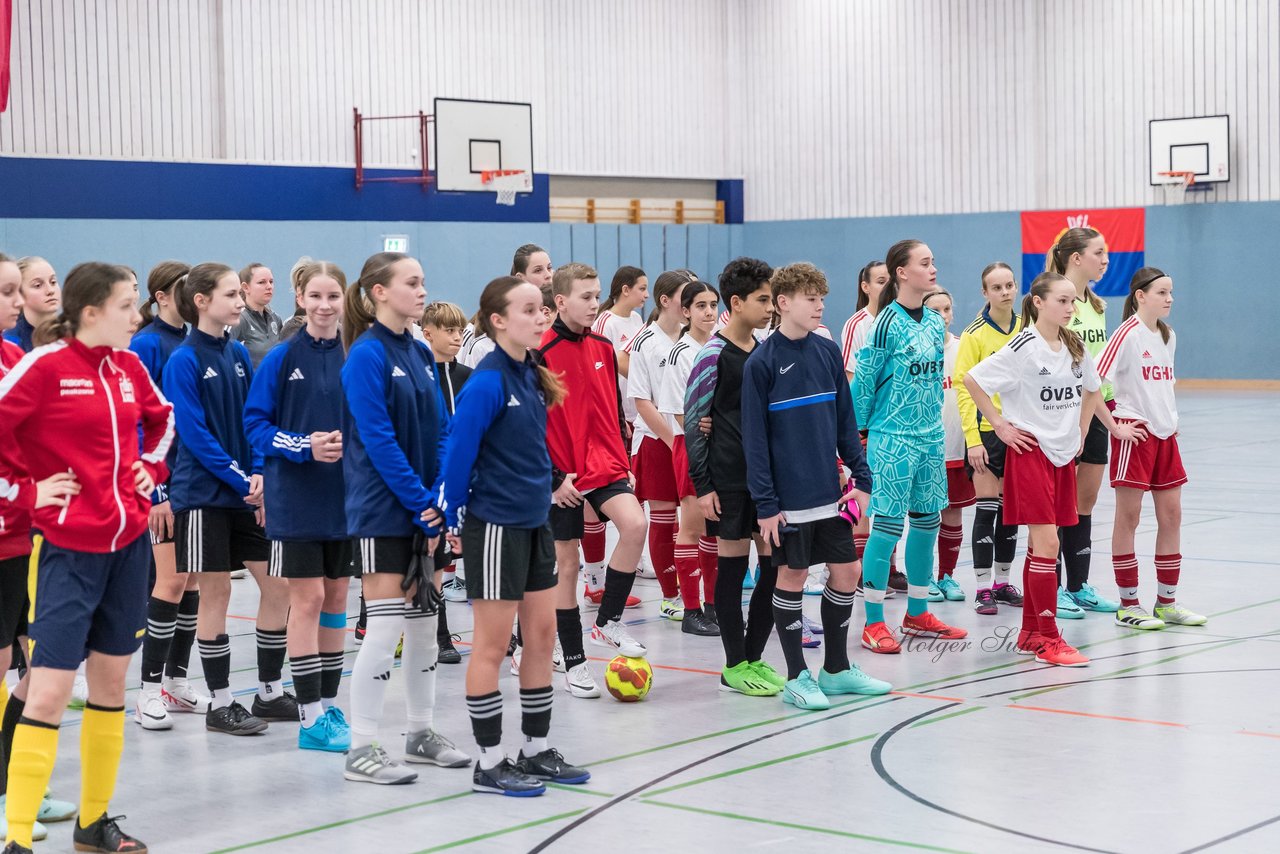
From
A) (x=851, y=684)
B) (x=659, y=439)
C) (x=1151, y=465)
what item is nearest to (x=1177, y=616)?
(x=1151, y=465)

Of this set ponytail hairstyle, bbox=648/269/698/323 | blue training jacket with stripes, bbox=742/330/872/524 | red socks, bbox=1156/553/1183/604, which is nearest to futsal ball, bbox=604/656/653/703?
blue training jacket with stripes, bbox=742/330/872/524

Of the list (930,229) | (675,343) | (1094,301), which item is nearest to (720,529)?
(675,343)

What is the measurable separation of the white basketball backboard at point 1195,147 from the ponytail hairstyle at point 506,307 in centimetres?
1947

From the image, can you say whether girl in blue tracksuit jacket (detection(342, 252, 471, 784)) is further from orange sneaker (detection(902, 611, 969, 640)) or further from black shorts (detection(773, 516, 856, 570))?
orange sneaker (detection(902, 611, 969, 640))

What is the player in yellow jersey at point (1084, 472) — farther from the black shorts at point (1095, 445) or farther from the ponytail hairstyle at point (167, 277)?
the ponytail hairstyle at point (167, 277)

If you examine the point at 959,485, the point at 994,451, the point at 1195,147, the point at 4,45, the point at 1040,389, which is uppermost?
the point at 4,45

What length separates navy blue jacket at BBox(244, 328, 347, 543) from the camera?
5402mm

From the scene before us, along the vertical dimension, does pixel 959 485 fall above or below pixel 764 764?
above

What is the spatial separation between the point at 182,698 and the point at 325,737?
0.99 metres

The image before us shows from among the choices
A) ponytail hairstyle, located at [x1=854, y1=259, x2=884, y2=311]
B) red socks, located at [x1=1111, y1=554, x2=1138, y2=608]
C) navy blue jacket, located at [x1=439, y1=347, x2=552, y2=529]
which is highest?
ponytail hairstyle, located at [x1=854, y1=259, x2=884, y2=311]

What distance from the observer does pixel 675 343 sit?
7719 mm

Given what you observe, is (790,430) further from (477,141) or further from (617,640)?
(477,141)

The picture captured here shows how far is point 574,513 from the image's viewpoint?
21.0 ft

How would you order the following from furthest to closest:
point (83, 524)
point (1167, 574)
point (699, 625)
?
point (699, 625), point (1167, 574), point (83, 524)
